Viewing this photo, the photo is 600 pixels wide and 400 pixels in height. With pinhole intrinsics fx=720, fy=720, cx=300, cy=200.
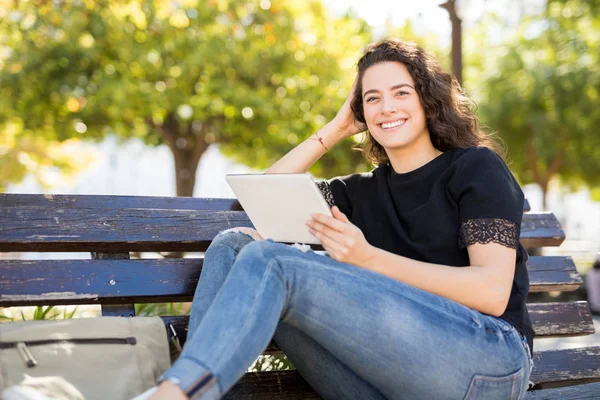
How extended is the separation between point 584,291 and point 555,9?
504cm

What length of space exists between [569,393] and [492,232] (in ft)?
3.29

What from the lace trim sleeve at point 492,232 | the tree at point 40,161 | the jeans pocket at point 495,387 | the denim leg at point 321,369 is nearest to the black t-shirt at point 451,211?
the lace trim sleeve at point 492,232

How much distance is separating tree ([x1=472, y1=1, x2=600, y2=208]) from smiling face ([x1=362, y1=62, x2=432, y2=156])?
11316 mm

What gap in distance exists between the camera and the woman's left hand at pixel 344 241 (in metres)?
2.20

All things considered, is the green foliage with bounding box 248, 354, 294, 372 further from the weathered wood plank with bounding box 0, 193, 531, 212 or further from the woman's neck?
the woman's neck

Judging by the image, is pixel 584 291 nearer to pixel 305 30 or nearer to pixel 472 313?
pixel 305 30

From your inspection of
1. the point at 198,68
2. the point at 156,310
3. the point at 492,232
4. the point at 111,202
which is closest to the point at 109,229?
the point at 111,202

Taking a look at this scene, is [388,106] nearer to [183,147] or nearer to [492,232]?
[492,232]

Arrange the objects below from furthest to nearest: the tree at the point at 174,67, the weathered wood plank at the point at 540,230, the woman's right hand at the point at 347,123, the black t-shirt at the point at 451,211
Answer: the tree at the point at 174,67 → the weathered wood plank at the point at 540,230 → the woman's right hand at the point at 347,123 → the black t-shirt at the point at 451,211

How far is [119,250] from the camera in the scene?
276 cm

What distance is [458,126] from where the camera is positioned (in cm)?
281

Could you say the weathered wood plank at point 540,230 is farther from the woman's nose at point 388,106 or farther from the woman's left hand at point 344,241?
the woman's left hand at point 344,241

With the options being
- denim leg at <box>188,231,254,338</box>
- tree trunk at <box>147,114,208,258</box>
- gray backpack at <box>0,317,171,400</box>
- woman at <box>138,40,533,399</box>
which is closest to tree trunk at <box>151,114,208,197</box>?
tree trunk at <box>147,114,208,258</box>

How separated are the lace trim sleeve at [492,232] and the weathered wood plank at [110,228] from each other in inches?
41.3
